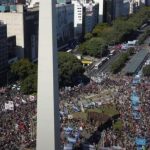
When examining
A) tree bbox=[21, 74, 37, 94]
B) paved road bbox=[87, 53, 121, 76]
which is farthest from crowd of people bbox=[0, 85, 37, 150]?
paved road bbox=[87, 53, 121, 76]

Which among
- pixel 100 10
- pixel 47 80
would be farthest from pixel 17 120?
pixel 100 10

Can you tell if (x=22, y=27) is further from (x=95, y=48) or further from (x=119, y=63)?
(x=119, y=63)

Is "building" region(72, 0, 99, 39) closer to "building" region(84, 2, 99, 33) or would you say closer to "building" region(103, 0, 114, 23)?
"building" region(84, 2, 99, 33)

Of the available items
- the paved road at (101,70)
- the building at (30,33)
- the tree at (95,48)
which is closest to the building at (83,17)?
the tree at (95,48)

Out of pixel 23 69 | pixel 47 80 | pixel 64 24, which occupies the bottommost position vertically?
pixel 23 69

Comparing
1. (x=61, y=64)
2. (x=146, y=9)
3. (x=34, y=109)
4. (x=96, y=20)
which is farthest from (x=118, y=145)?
(x=146, y=9)
